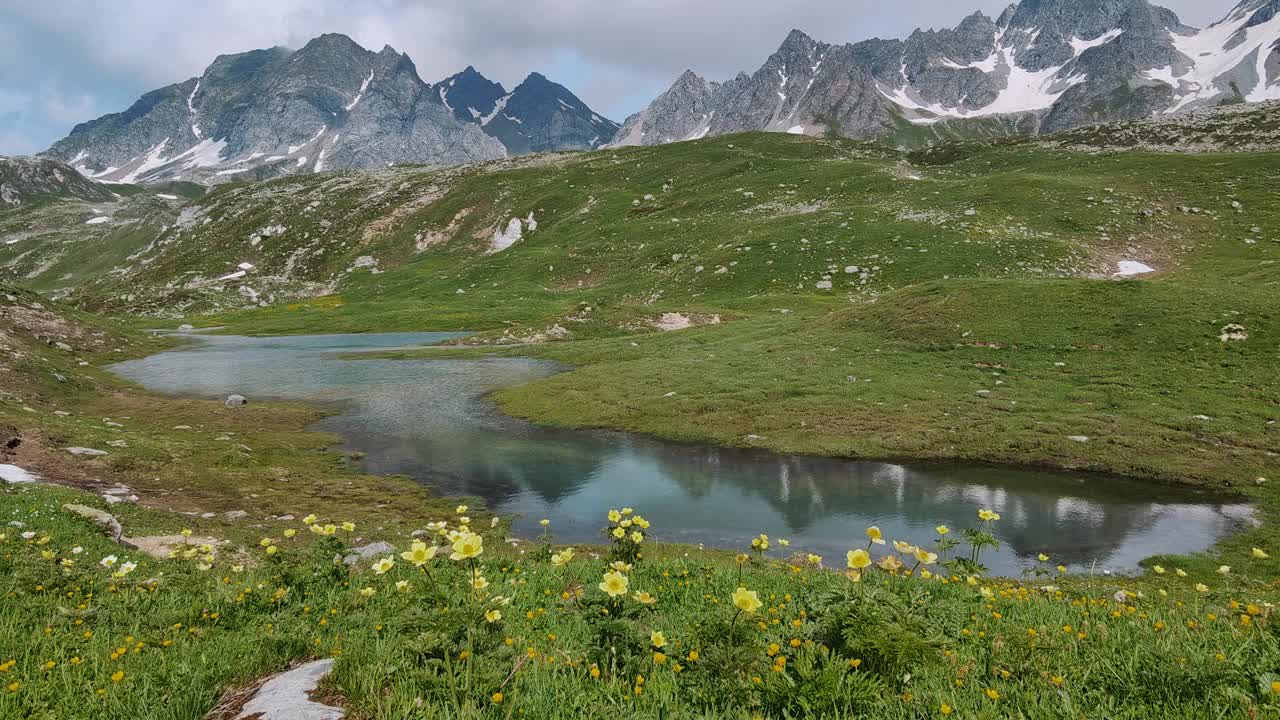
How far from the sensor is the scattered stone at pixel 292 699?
4207mm

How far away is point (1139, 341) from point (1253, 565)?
847 inches

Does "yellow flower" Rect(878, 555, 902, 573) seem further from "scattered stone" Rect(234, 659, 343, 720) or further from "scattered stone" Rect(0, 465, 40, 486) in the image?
"scattered stone" Rect(0, 465, 40, 486)

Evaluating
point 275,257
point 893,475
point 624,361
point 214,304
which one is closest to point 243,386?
point 624,361

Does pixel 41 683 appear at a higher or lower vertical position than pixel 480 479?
higher

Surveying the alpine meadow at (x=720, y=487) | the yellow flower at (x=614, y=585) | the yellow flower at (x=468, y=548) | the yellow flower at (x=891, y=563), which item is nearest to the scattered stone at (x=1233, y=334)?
the alpine meadow at (x=720, y=487)

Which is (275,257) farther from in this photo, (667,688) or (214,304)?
(667,688)

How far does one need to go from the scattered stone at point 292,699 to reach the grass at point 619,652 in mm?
184

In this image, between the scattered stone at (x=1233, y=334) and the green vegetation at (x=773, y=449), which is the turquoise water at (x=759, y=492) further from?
the scattered stone at (x=1233, y=334)

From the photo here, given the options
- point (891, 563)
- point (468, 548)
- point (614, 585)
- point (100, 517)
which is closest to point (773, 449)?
point (891, 563)

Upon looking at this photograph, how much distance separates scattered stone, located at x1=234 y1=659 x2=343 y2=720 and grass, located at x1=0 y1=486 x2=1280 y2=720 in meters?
0.18

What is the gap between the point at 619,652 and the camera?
5.23m

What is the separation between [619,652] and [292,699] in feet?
8.50

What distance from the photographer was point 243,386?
→ 46.2m

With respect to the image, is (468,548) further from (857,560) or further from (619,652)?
(857,560)
